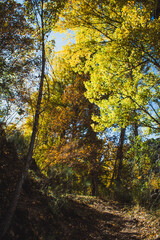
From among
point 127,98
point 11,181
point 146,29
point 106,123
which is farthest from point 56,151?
point 146,29

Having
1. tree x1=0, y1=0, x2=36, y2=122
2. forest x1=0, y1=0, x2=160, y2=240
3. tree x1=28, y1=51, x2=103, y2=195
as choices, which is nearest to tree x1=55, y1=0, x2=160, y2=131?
forest x1=0, y1=0, x2=160, y2=240

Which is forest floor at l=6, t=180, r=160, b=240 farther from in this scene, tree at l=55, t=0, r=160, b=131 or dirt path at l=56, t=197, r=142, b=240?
tree at l=55, t=0, r=160, b=131

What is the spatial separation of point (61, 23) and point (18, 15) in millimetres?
3077

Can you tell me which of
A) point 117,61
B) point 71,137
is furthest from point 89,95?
point 71,137

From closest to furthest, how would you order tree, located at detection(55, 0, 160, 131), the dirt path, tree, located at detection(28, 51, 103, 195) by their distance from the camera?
1. the dirt path
2. tree, located at detection(55, 0, 160, 131)
3. tree, located at detection(28, 51, 103, 195)

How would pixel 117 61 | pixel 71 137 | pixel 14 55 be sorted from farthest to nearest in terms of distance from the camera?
1. pixel 71 137
2. pixel 117 61
3. pixel 14 55

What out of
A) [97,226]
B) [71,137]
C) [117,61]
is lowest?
[97,226]

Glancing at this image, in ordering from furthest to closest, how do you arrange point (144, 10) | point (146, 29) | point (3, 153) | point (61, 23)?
point (61, 23), point (3, 153), point (144, 10), point (146, 29)

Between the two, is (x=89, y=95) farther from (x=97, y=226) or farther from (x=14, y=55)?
(x=97, y=226)

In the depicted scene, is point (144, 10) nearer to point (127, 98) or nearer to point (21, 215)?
point (127, 98)

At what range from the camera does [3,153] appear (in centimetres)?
523

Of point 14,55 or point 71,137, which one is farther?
point 71,137

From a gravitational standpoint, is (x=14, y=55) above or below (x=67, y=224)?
above

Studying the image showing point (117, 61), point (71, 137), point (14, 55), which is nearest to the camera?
point (14, 55)
